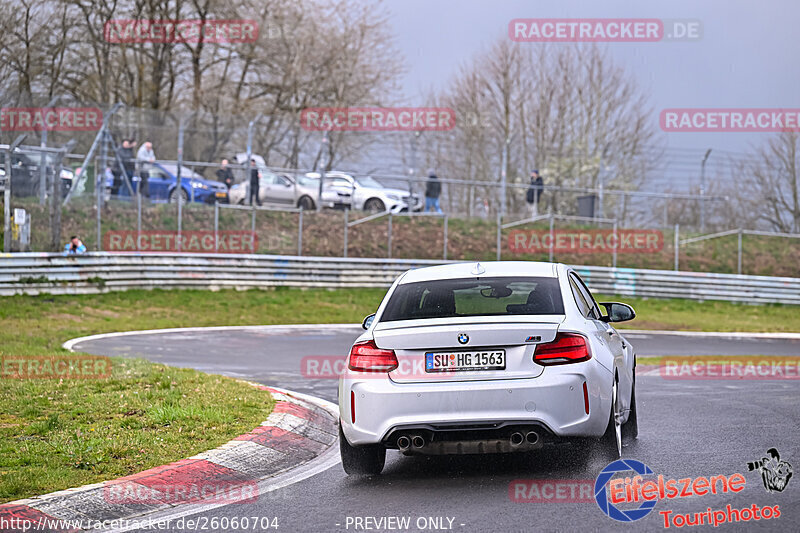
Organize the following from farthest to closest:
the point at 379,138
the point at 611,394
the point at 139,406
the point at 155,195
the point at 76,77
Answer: the point at 76,77 → the point at 379,138 → the point at 155,195 → the point at 139,406 → the point at 611,394

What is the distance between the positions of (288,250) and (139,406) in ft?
65.9

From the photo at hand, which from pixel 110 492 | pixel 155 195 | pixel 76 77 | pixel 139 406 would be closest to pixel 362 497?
pixel 110 492

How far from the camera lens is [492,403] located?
21.0ft

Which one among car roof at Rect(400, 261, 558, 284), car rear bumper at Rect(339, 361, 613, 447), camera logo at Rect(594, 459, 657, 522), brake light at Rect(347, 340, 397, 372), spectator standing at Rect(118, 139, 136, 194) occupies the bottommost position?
camera logo at Rect(594, 459, 657, 522)

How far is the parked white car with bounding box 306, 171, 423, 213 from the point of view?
101ft

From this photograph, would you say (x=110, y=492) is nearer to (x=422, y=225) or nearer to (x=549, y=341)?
(x=549, y=341)

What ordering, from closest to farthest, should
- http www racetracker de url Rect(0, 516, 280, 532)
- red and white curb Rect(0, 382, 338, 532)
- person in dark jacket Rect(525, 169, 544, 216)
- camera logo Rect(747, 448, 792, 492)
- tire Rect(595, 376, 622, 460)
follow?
http www racetracker de url Rect(0, 516, 280, 532), red and white curb Rect(0, 382, 338, 532), camera logo Rect(747, 448, 792, 492), tire Rect(595, 376, 622, 460), person in dark jacket Rect(525, 169, 544, 216)

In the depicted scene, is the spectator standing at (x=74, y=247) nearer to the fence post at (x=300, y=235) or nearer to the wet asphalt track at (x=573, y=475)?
the fence post at (x=300, y=235)

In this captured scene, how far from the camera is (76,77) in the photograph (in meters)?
40.2

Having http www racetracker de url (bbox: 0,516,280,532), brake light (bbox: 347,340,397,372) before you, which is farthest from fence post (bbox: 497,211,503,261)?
http www racetracker de url (bbox: 0,516,280,532)

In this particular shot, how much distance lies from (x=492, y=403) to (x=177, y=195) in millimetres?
21747

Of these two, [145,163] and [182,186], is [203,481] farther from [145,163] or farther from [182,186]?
[182,186]

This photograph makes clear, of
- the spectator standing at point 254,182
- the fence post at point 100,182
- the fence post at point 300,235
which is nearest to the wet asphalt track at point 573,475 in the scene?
the fence post at point 100,182

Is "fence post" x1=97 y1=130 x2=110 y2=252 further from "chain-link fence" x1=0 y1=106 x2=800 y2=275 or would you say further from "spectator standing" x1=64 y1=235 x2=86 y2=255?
"spectator standing" x1=64 y1=235 x2=86 y2=255
